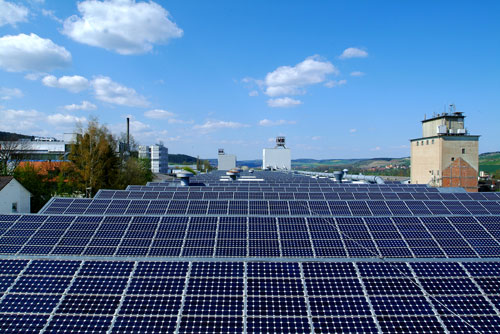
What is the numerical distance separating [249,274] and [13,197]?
3623 cm

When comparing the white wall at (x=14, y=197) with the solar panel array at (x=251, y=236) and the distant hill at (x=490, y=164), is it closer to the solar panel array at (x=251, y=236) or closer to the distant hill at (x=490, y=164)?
the solar panel array at (x=251, y=236)

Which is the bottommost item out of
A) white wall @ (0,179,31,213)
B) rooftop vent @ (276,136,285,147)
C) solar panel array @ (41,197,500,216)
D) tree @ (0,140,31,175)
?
white wall @ (0,179,31,213)

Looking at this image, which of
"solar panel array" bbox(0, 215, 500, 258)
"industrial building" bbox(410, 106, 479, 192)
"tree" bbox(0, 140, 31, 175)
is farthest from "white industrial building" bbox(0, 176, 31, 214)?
"industrial building" bbox(410, 106, 479, 192)

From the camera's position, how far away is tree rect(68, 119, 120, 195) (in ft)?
138

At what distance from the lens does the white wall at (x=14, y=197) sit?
31.9 m

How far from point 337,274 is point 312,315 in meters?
1.78

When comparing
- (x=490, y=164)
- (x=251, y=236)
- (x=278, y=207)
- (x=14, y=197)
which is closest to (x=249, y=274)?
(x=251, y=236)

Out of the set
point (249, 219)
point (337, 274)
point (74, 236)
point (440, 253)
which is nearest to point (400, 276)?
point (337, 274)

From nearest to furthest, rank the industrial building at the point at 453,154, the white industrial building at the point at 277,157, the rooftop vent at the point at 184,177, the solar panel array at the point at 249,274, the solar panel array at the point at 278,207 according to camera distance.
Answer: the solar panel array at the point at 249,274 → the solar panel array at the point at 278,207 → the rooftop vent at the point at 184,177 → the industrial building at the point at 453,154 → the white industrial building at the point at 277,157

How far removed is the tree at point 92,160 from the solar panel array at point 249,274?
104ft

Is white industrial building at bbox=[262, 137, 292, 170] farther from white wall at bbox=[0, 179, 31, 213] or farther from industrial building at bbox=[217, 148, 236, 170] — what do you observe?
white wall at bbox=[0, 179, 31, 213]

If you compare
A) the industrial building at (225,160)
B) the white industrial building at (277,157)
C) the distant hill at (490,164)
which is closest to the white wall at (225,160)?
the industrial building at (225,160)

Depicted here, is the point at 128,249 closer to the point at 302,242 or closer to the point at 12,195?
the point at 302,242

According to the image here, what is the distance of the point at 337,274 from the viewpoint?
350 inches
